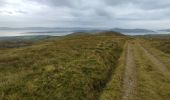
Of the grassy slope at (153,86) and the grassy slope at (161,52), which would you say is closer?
the grassy slope at (153,86)

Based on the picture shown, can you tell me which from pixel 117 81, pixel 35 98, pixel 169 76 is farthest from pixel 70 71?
pixel 169 76

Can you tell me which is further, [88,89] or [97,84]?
[97,84]

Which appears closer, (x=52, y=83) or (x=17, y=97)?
(x=17, y=97)

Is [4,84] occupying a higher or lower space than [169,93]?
higher

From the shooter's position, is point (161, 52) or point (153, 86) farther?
point (161, 52)

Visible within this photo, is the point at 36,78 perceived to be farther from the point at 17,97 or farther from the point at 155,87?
the point at 155,87

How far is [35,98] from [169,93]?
8.91 m

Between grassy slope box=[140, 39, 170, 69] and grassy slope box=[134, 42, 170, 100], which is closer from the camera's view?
grassy slope box=[134, 42, 170, 100]

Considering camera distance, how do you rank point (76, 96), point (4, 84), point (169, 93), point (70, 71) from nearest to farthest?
point (76, 96)
point (4, 84)
point (169, 93)
point (70, 71)

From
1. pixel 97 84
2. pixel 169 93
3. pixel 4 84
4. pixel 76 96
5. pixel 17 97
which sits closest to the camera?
pixel 17 97

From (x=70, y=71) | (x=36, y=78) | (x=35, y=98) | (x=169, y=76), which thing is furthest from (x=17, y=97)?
(x=169, y=76)

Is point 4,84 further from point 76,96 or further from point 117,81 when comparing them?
point 117,81

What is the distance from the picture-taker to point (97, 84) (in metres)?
13.6

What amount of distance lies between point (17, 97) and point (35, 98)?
0.98 m
